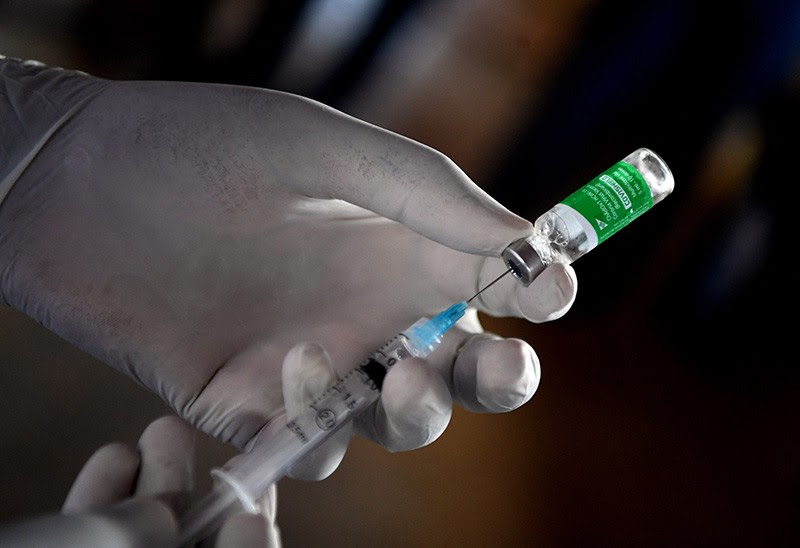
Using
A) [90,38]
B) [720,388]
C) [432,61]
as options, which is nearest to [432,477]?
[720,388]

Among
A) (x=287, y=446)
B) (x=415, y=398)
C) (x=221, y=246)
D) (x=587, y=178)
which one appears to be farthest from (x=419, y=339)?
(x=587, y=178)

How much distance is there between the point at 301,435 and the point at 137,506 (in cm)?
22

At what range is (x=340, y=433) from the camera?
92cm

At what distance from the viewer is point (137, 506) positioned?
70 cm

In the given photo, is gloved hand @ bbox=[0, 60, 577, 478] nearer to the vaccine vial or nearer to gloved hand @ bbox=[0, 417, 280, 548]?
the vaccine vial

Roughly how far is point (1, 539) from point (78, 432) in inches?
28.5

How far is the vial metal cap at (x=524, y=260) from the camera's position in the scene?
86 cm

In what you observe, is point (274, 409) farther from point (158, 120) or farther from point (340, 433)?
point (158, 120)

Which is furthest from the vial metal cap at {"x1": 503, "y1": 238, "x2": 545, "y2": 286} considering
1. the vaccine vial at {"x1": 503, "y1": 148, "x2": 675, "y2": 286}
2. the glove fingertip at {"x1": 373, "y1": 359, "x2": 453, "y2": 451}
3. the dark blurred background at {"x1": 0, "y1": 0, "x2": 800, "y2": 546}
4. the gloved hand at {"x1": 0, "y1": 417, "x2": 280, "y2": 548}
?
the dark blurred background at {"x1": 0, "y1": 0, "x2": 800, "y2": 546}

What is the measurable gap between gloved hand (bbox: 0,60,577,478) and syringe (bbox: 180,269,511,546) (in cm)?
9

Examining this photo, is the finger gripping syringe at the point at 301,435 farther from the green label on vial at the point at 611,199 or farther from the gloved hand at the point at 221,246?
the green label on vial at the point at 611,199

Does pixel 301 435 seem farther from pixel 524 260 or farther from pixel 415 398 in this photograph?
pixel 524 260

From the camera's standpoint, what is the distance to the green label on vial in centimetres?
88

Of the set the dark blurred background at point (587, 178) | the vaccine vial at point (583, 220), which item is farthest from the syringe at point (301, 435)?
the dark blurred background at point (587, 178)
